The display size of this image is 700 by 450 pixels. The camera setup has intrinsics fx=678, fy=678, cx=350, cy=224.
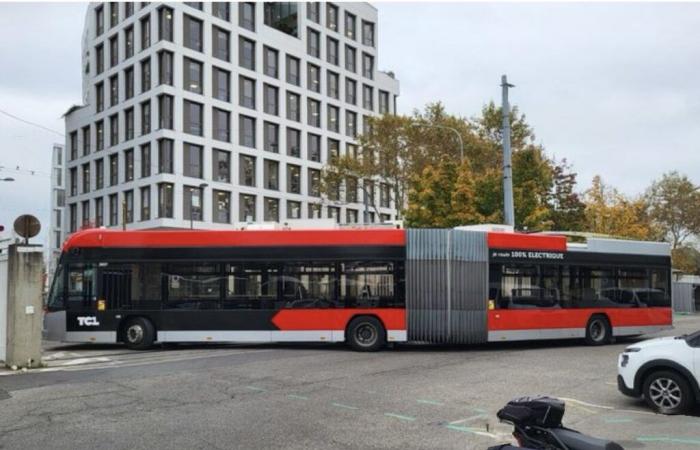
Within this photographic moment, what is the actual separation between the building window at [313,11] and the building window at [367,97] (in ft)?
26.3

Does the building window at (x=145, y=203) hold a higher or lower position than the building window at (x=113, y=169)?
lower

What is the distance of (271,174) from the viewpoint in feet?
181

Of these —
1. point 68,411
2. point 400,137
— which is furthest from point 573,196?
point 68,411

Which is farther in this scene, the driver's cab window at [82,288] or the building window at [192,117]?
the building window at [192,117]

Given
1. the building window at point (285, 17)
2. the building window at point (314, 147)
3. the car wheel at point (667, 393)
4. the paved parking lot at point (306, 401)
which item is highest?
the building window at point (285, 17)

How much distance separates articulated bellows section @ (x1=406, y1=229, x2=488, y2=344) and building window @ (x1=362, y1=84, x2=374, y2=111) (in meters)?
49.0

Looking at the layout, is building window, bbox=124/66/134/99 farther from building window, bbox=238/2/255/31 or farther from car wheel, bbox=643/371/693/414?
car wheel, bbox=643/371/693/414

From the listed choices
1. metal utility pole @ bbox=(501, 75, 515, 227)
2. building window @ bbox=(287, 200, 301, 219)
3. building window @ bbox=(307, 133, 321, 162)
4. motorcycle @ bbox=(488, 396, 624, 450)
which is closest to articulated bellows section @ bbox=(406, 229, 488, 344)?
metal utility pole @ bbox=(501, 75, 515, 227)

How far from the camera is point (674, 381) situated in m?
9.20

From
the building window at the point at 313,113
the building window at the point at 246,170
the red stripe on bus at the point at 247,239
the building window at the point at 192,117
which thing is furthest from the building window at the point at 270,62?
the red stripe on bus at the point at 247,239

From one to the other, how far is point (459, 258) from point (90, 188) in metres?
44.6

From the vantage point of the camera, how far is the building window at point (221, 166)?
50.2m

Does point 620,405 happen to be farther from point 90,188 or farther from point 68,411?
point 90,188

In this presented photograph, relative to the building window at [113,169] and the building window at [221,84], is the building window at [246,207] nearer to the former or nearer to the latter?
the building window at [221,84]
